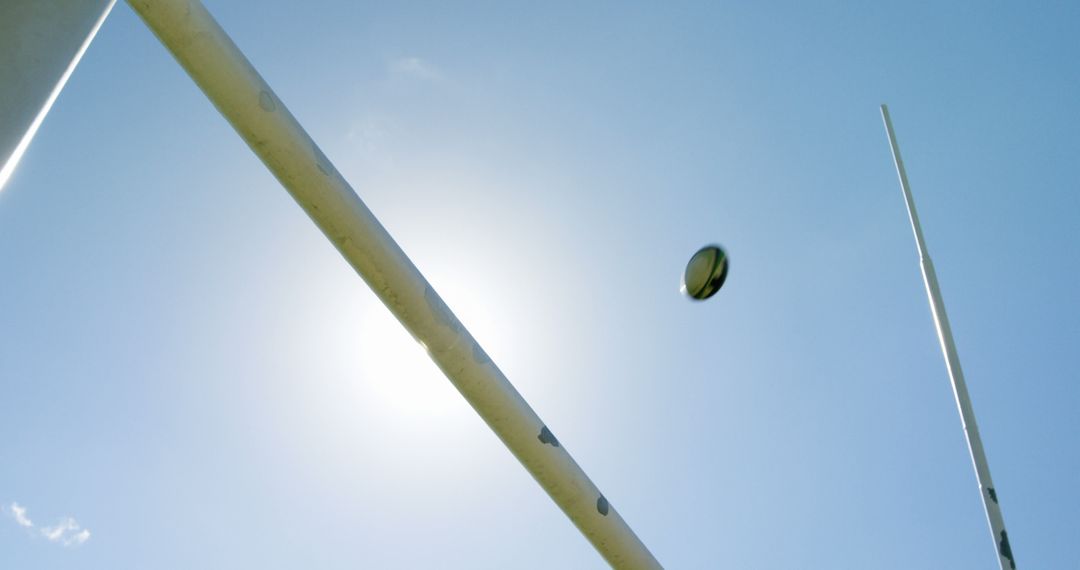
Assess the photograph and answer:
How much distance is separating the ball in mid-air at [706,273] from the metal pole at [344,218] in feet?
5.17

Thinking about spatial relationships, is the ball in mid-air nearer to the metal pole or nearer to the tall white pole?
the metal pole

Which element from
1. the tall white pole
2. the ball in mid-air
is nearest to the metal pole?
the ball in mid-air

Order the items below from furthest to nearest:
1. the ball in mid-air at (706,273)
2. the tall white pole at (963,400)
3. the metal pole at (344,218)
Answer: the tall white pole at (963,400)
the ball in mid-air at (706,273)
the metal pole at (344,218)

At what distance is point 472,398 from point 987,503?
454 cm

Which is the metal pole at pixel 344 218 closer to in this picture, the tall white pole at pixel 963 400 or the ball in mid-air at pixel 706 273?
the ball in mid-air at pixel 706 273

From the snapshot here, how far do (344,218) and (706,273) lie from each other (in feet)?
7.92

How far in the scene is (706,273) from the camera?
464 cm

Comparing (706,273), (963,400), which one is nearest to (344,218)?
(706,273)

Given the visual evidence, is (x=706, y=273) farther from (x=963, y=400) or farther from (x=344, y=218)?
(x=963, y=400)

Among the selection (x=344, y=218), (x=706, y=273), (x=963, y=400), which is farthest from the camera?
(x=963, y=400)

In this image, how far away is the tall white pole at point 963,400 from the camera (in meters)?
5.75

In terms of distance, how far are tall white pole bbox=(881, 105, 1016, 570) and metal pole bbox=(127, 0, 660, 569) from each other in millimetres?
3919

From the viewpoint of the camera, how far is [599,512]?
3551mm

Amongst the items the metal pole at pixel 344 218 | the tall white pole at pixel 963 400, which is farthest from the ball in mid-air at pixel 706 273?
the tall white pole at pixel 963 400
